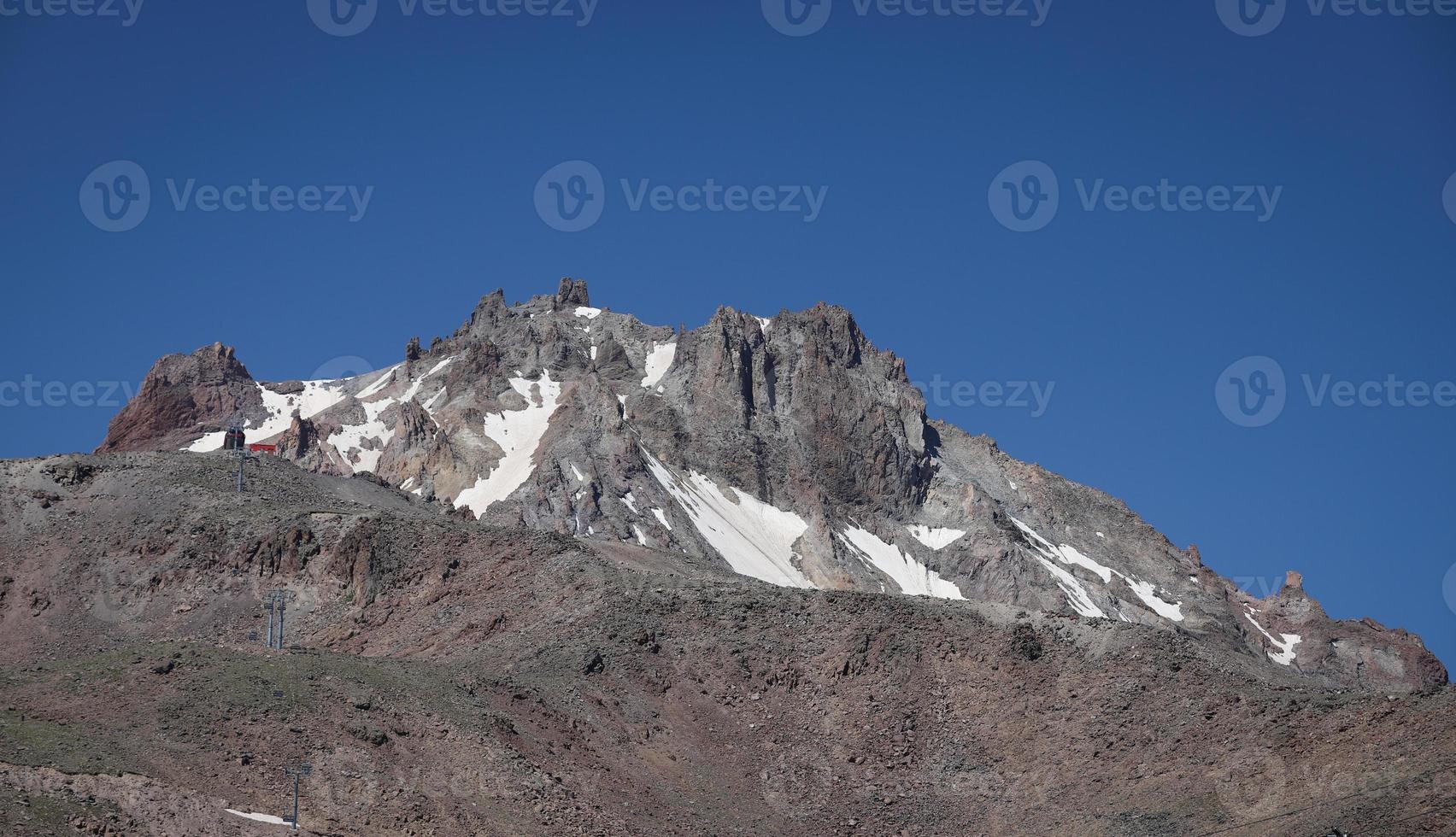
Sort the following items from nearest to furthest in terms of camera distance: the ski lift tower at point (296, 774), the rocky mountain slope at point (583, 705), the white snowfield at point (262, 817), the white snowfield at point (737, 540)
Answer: the white snowfield at point (262, 817)
the ski lift tower at point (296, 774)
the rocky mountain slope at point (583, 705)
the white snowfield at point (737, 540)

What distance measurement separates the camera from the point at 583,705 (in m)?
85.2

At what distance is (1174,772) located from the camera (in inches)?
3071

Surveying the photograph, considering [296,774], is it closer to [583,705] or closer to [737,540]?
[583,705]

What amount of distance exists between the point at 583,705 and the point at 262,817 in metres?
21.5

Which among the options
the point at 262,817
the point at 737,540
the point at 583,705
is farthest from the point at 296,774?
the point at 737,540

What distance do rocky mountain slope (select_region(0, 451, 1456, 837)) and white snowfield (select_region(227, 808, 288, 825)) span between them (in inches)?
5.1

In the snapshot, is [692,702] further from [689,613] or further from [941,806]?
[941,806]

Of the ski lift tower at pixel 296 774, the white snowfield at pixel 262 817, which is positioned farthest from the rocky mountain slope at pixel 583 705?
the ski lift tower at pixel 296 774

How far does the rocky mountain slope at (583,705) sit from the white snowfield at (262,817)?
128 mm

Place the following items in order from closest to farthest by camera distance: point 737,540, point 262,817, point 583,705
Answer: point 262,817, point 583,705, point 737,540

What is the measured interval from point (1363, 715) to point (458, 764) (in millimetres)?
36338

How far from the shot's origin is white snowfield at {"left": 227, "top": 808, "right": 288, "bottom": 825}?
6550 centimetres

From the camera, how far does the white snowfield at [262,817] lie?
215 feet

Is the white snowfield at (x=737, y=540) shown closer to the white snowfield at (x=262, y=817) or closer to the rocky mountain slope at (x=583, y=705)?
the rocky mountain slope at (x=583, y=705)
